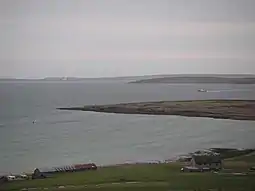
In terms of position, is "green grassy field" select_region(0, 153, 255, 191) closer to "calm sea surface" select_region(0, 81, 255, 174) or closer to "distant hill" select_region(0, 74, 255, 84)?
"calm sea surface" select_region(0, 81, 255, 174)

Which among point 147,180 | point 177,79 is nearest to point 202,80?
point 177,79

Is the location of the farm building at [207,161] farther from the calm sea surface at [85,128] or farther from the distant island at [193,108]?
the distant island at [193,108]

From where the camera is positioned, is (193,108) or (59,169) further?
(193,108)

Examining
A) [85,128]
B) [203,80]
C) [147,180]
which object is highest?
[203,80]

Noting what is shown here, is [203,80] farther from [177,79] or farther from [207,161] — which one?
[207,161]

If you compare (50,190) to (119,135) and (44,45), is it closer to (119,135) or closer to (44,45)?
(119,135)
